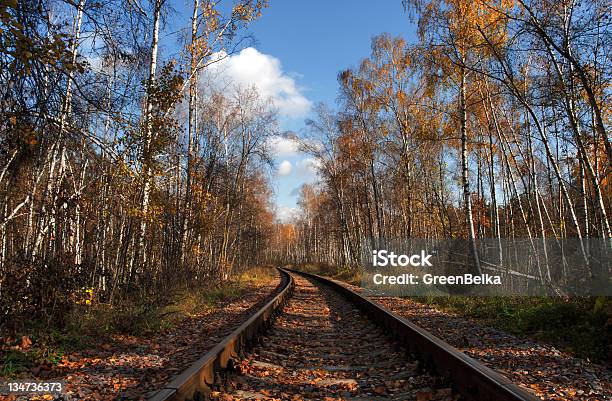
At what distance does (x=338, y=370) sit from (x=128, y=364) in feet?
8.03

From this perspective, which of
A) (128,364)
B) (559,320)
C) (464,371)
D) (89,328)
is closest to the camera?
(464,371)

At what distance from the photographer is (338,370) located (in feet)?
15.9

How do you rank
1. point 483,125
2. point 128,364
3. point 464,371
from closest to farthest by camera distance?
point 464,371, point 128,364, point 483,125

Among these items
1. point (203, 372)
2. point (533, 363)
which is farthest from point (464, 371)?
point (203, 372)

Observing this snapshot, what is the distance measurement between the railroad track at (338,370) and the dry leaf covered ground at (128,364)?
51 cm

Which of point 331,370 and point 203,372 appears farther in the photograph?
point 331,370

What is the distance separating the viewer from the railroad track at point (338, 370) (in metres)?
3.54

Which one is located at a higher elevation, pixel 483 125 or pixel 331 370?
pixel 483 125

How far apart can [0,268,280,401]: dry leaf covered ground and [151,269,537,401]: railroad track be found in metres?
0.51

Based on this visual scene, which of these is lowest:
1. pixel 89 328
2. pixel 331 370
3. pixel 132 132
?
pixel 331 370

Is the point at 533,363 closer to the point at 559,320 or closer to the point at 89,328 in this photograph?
the point at 559,320

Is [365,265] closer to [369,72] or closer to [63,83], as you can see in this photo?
[369,72]

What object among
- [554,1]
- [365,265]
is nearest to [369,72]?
[365,265]

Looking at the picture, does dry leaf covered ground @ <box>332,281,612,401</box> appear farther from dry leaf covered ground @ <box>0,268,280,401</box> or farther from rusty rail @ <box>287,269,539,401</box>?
dry leaf covered ground @ <box>0,268,280,401</box>
